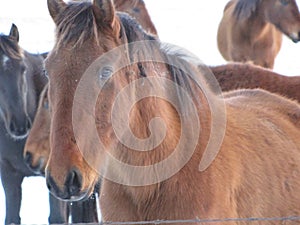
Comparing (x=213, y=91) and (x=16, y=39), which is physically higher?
(x=213, y=91)

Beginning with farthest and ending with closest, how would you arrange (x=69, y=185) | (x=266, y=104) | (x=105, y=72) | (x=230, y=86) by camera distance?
(x=230, y=86)
(x=266, y=104)
(x=105, y=72)
(x=69, y=185)

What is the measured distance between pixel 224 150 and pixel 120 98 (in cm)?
52

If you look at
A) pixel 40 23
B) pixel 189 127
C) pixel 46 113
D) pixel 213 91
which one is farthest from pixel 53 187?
pixel 40 23

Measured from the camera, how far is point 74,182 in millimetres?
2166

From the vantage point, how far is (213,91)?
3.07 metres

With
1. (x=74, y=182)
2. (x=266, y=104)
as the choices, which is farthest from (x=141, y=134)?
(x=266, y=104)

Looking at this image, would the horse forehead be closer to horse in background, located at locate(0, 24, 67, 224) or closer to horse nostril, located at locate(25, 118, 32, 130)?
horse in background, located at locate(0, 24, 67, 224)

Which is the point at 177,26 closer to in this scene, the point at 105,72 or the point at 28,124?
the point at 28,124

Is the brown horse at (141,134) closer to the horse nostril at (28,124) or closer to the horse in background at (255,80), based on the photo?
the horse in background at (255,80)

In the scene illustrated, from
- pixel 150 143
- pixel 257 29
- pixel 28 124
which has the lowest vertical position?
pixel 257 29

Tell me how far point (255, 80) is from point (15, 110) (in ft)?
6.53

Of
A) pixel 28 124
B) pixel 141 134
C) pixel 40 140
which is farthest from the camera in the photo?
pixel 28 124

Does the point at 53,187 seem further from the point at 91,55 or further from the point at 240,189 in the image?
the point at 240,189

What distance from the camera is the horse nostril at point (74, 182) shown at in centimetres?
215
